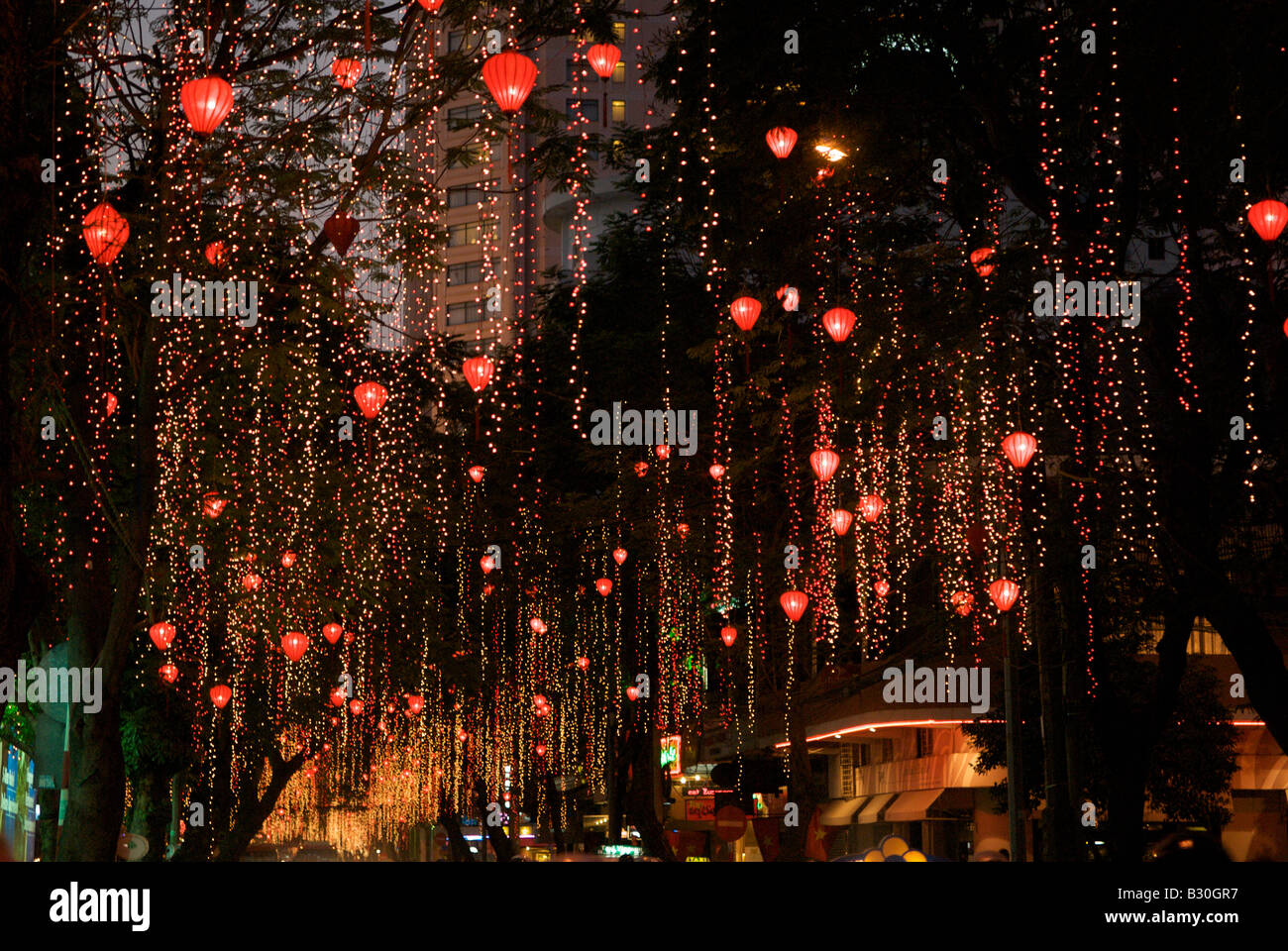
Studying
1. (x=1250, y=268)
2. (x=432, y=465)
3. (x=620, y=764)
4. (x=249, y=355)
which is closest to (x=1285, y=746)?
(x=1250, y=268)

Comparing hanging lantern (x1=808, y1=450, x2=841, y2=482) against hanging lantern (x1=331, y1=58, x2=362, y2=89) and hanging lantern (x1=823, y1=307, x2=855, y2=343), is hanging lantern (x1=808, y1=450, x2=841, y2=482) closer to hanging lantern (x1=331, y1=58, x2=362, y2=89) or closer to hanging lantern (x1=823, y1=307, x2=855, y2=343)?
hanging lantern (x1=823, y1=307, x2=855, y2=343)

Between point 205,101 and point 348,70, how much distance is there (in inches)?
97.2

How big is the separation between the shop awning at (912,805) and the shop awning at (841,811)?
2397 mm

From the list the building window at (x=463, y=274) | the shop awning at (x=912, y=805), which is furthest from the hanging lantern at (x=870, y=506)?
the building window at (x=463, y=274)

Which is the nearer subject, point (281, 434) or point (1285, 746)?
point (1285, 746)

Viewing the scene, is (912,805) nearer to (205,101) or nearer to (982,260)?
(982,260)

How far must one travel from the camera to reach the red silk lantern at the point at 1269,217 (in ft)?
34.2

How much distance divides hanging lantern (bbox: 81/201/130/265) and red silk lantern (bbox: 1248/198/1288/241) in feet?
27.6

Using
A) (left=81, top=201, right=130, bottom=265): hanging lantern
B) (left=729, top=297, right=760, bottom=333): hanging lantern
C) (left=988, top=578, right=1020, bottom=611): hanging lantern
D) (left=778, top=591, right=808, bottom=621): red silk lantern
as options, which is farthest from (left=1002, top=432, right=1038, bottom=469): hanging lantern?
(left=81, top=201, right=130, bottom=265): hanging lantern

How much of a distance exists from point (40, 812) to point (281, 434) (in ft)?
23.8

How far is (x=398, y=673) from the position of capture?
24828mm

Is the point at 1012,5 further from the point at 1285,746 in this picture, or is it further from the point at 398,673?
the point at 398,673

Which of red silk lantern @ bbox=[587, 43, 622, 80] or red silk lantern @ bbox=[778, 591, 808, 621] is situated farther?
red silk lantern @ bbox=[778, 591, 808, 621]

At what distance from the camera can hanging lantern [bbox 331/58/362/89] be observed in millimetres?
12086
